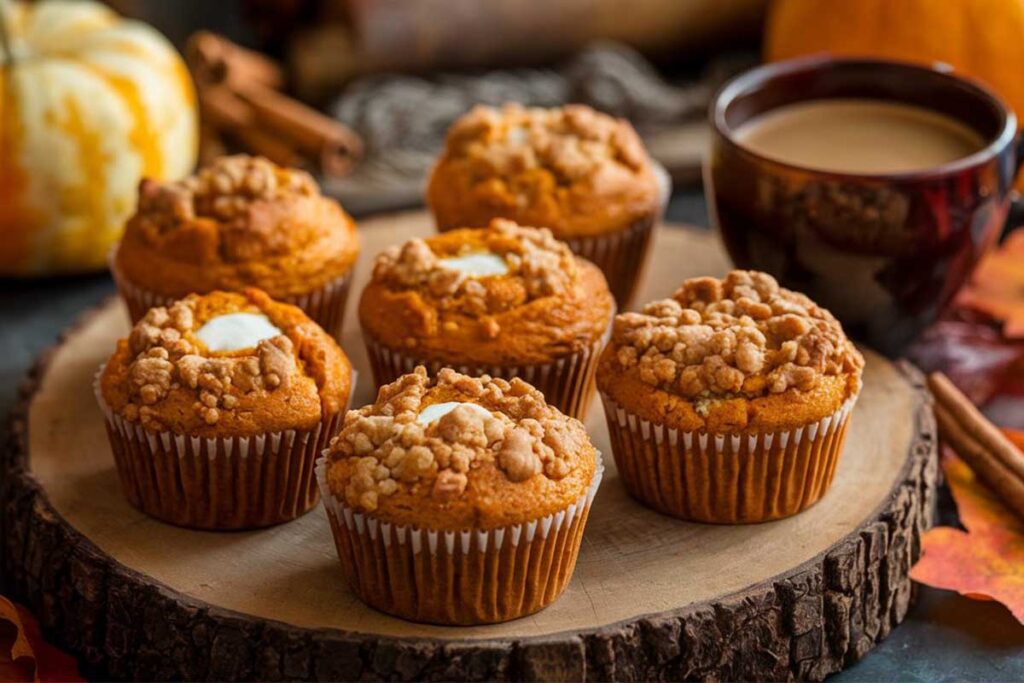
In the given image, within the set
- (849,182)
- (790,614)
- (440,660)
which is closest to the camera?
(440,660)

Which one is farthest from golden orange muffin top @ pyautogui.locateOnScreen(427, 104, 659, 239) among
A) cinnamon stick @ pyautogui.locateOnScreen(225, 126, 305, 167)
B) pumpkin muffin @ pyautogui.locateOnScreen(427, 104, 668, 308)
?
cinnamon stick @ pyautogui.locateOnScreen(225, 126, 305, 167)

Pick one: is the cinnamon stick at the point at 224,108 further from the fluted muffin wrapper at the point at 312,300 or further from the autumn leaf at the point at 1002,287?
the autumn leaf at the point at 1002,287

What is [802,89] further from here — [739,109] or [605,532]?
[605,532]

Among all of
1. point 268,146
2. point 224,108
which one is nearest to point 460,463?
point 268,146

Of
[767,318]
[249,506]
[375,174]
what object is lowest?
[375,174]

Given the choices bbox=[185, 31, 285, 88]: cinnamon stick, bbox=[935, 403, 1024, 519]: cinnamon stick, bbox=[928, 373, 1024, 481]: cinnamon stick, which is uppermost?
bbox=[928, 373, 1024, 481]: cinnamon stick

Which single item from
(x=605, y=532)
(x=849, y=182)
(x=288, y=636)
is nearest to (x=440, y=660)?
(x=288, y=636)

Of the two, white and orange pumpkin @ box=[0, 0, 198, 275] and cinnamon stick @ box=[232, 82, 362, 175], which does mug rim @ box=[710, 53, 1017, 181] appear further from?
white and orange pumpkin @ box=[0, 0, 198, 275]
